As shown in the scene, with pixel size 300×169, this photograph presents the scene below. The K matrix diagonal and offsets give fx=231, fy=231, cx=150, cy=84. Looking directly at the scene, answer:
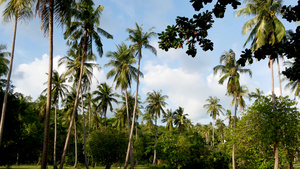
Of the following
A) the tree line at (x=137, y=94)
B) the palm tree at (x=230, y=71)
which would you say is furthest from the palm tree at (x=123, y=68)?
the palm tree at (x=230, y=71)

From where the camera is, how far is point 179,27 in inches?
167

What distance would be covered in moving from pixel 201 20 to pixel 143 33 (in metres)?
22.1

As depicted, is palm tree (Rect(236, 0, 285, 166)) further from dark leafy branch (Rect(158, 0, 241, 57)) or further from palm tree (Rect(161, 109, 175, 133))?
palm tree (Rect(161, 109, 175, 133))

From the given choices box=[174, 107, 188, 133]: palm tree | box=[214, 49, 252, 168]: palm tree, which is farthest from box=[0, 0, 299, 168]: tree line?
box=[174, 107, 188, 133]: palm tree

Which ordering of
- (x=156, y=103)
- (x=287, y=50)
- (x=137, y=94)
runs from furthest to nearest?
(x=156, y=103) → (x=137, y=94) → (x=287, y=50)

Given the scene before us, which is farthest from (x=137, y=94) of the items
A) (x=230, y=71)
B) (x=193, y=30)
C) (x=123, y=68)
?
(x=193, y=30)

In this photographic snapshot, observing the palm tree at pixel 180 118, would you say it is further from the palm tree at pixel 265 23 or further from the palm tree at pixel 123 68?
the palm tree at pixel 265 23

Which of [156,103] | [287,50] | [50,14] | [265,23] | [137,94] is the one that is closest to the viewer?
[287,50]

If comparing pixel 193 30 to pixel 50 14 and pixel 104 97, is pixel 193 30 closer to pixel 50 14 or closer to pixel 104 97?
pixel 50 14

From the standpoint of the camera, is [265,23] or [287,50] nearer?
[287,50]

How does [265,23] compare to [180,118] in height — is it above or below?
above

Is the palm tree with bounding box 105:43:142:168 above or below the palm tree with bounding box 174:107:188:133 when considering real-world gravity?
above

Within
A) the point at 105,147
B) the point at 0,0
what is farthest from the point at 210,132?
the point at 0,0

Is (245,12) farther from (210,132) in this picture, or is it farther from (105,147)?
(210,132)
